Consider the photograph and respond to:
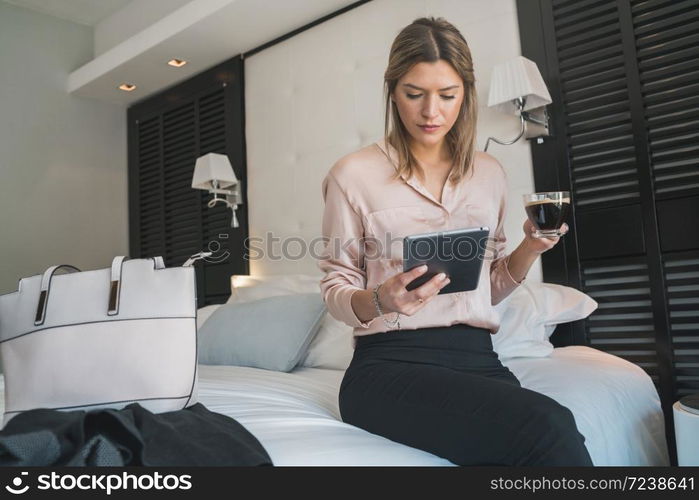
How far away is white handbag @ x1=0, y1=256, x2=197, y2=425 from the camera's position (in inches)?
47.4

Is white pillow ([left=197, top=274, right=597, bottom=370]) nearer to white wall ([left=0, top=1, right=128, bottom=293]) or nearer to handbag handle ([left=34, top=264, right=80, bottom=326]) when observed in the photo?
handbag handle ([left=34, top=264, right=80, bottom=326])

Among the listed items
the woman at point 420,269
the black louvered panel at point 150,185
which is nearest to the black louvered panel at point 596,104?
the woman at point 420,269

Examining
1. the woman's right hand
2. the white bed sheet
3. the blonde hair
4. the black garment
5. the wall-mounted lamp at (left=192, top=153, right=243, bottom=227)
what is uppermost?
the wall-mounted lamp at (left=192, top=153, right=243, bottom=227)

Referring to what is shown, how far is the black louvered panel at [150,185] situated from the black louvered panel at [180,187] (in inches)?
2.9

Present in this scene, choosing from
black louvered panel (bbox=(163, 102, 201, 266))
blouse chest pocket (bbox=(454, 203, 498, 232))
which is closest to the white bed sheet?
blouse chest pocket (bbox=(454, 203, 498, 232))

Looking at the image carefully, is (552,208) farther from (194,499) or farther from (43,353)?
(43,353)

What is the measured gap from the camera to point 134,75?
390 cm

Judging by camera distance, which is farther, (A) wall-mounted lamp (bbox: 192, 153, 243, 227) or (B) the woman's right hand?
(A) wall-mounted lamp (bbox: 192, 153, 243, 227)

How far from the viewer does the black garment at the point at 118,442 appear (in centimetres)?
90

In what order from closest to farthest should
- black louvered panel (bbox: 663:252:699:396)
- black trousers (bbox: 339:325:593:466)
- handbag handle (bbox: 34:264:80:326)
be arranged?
1. black trousers (bbox: 339:325:593:466)
2. handbag handle (bbox: 34:264:80:326)
3. black louvered panel (bbox: 663:252:699:396)

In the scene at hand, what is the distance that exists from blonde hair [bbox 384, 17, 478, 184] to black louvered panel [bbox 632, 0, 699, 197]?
3.29ft

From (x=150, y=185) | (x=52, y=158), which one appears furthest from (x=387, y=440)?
(x=52, y=158)

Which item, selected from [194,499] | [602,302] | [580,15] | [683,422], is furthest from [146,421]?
[580,15]

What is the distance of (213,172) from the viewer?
3373 millimetres
